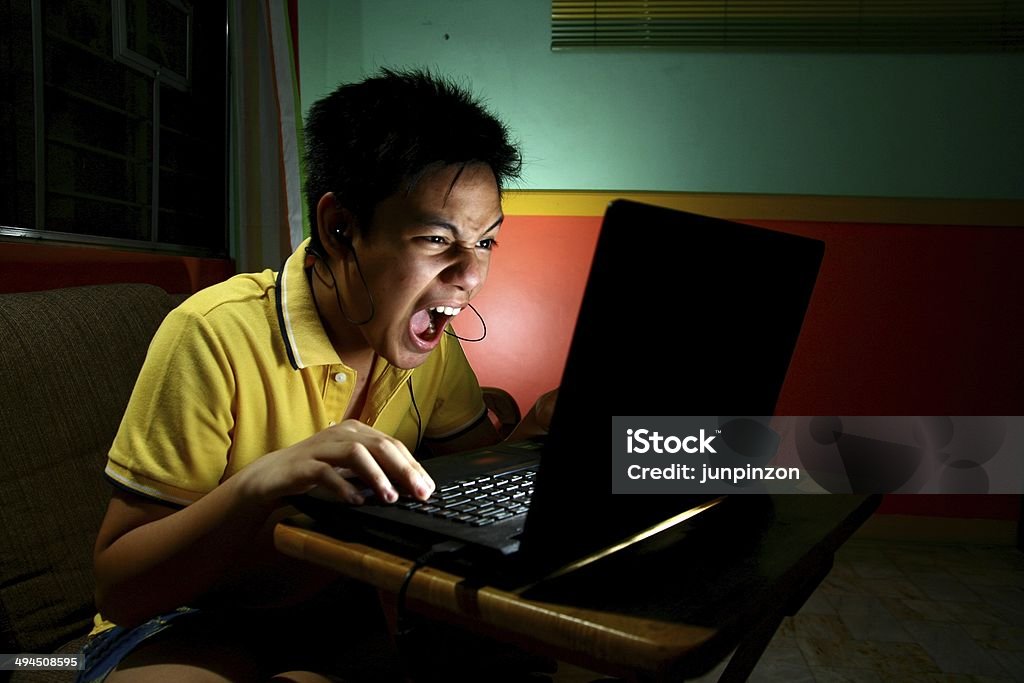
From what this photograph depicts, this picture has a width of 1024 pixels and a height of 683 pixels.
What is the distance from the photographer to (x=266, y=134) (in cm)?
243

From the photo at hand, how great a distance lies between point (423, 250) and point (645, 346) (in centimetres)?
48

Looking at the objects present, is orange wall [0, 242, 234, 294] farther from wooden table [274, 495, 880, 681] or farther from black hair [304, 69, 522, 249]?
wooden table [274, 495, 880, 681]

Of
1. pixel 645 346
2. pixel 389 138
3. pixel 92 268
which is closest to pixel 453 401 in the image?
pixel 389 138

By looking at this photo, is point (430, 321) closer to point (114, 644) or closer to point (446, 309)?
point (446, 309)

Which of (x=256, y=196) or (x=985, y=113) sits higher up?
(x=985, y=113)

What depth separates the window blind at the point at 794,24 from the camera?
255 centimetres

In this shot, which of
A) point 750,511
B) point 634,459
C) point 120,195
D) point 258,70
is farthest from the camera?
point 258,70

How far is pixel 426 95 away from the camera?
3.24ft

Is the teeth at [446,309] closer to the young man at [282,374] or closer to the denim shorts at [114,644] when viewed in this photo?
the young man at [282,374]

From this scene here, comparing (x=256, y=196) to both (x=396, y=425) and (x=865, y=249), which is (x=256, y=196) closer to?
(x=396, y=425)

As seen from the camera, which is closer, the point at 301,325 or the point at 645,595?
the point at 645,595

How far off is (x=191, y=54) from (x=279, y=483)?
238cm

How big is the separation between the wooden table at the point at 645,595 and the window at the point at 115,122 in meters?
1.73

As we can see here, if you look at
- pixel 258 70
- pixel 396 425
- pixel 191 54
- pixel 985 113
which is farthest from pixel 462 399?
pixel 985 113
